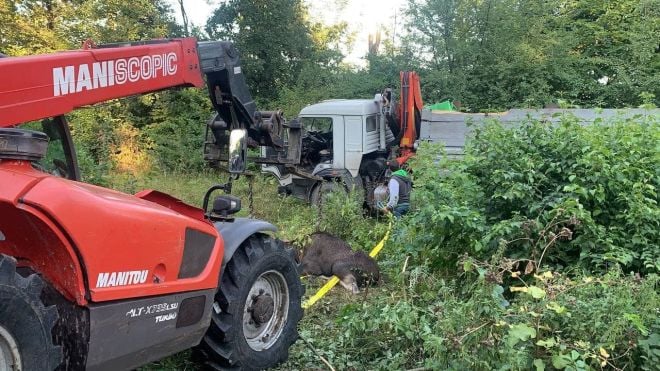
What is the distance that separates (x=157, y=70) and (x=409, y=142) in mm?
8548

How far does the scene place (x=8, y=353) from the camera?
242cm

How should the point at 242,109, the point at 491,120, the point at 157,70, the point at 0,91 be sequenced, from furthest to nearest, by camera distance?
the point at 491,120 < the point at 242,109 < the point at 157,70 < the point at 0,91

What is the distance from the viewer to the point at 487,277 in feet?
12.3

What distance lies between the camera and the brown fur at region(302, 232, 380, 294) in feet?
21.0

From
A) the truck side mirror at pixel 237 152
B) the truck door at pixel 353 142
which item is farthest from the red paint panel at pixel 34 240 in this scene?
the truck door at pixel 353 142

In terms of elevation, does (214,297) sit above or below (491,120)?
below

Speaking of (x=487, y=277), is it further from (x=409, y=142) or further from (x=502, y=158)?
(x=409, y=142)

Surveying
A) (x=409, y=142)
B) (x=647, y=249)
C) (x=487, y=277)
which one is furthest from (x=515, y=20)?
(x=487, y=277)

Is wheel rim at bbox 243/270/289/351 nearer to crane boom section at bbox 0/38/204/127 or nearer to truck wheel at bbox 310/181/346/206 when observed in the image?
crane boom section at bbox 0/38/204/127

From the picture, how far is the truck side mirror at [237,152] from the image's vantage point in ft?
15.6

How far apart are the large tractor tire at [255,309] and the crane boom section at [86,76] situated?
4.53 ft

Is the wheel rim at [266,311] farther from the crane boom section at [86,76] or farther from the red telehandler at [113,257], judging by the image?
the crane boom section at [86,76]

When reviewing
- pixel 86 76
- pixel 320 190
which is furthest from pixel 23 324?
pixel 320 190

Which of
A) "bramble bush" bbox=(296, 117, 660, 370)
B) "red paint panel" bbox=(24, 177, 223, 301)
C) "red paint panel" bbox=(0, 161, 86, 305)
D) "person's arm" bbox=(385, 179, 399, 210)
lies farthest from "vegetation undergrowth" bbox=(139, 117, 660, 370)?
"person's arm" bbox=(385, 179, 399, 210)
